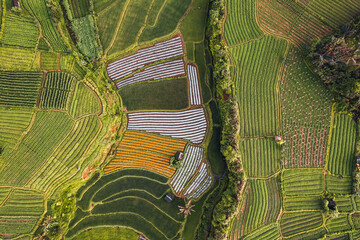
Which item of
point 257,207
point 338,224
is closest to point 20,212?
point 257,207

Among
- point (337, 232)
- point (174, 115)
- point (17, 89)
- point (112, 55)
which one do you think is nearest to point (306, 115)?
point (337, 232)

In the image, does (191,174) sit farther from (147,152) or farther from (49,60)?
(49,60)

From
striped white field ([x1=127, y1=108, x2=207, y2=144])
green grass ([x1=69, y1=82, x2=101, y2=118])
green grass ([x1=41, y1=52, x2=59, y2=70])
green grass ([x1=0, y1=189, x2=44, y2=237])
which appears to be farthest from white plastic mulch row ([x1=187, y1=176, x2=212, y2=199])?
green grass ([x1=41, y1=52, x2=59, y2=70])

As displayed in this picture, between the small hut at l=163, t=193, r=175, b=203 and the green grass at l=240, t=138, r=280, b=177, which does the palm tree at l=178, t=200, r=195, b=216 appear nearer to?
the small hut at l=163, t=193, r=175, b=203

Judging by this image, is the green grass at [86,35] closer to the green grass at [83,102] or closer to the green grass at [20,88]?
the green grass at [83,102]

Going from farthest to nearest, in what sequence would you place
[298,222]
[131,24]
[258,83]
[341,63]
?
[131,24] < [258,83] < [298,222] < [341,63]

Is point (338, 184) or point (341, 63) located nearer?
point (341, 63)

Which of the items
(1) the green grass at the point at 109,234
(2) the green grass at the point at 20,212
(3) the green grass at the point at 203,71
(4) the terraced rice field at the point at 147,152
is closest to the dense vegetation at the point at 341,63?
(3) the green grass at the point at 203,71
